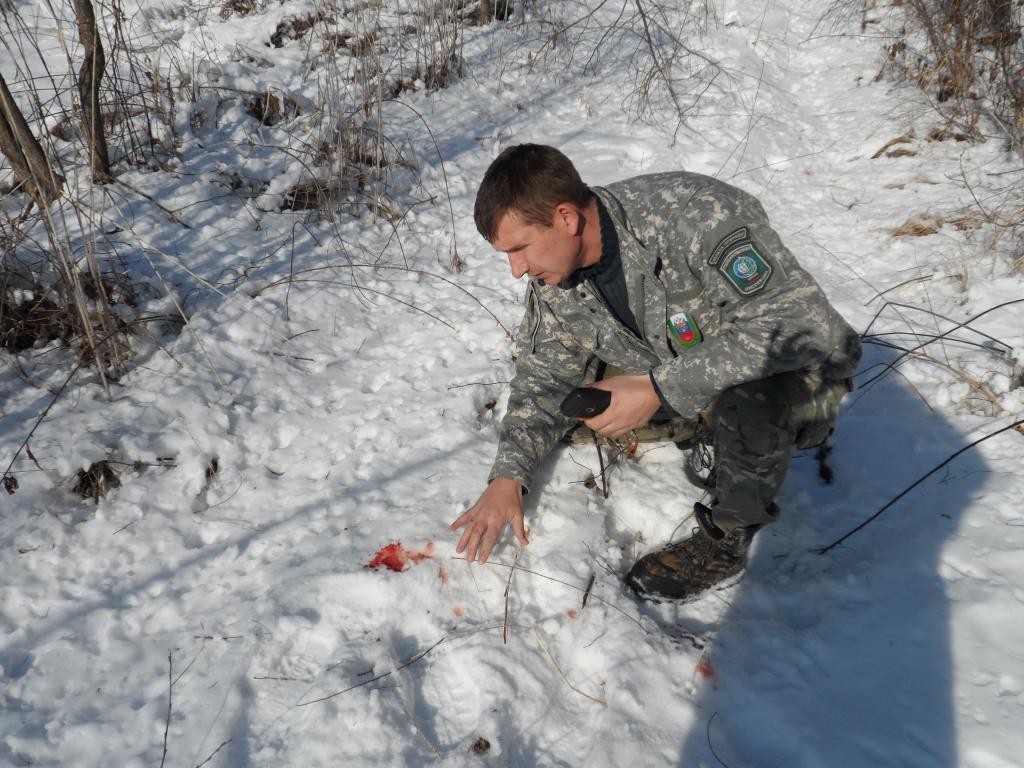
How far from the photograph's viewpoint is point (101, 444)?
202cm

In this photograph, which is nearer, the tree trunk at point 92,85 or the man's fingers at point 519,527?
the man's fingers at point 519,527

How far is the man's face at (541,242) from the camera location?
1644 mm

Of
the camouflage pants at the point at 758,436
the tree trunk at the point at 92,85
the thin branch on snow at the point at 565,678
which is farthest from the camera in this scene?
the tree trunk at the point at 92,85

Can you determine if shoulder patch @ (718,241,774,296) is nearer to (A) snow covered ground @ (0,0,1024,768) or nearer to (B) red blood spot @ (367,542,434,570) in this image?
(A) snow covered ground @ (0,0,1024,768)

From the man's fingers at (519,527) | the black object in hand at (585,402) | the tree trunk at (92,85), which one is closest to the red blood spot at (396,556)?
the man's fingers at (519,527)

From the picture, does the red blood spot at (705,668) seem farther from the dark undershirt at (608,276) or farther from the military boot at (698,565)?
the dark undershirt at (608,276)

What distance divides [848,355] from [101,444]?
237 cm

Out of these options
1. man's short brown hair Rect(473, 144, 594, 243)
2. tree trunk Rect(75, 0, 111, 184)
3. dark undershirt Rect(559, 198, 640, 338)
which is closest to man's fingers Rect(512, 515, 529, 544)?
dark undershirt Rect(559, 198, 640, 338)

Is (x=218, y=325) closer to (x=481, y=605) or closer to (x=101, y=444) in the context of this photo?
(x=101, y=444)

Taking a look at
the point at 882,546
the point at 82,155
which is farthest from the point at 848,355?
the point at 82,155

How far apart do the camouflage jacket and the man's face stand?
0.19m

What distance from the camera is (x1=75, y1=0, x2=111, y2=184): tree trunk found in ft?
8.98

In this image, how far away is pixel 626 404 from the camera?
177 cm

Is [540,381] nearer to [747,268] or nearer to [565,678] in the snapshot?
[747,268]
